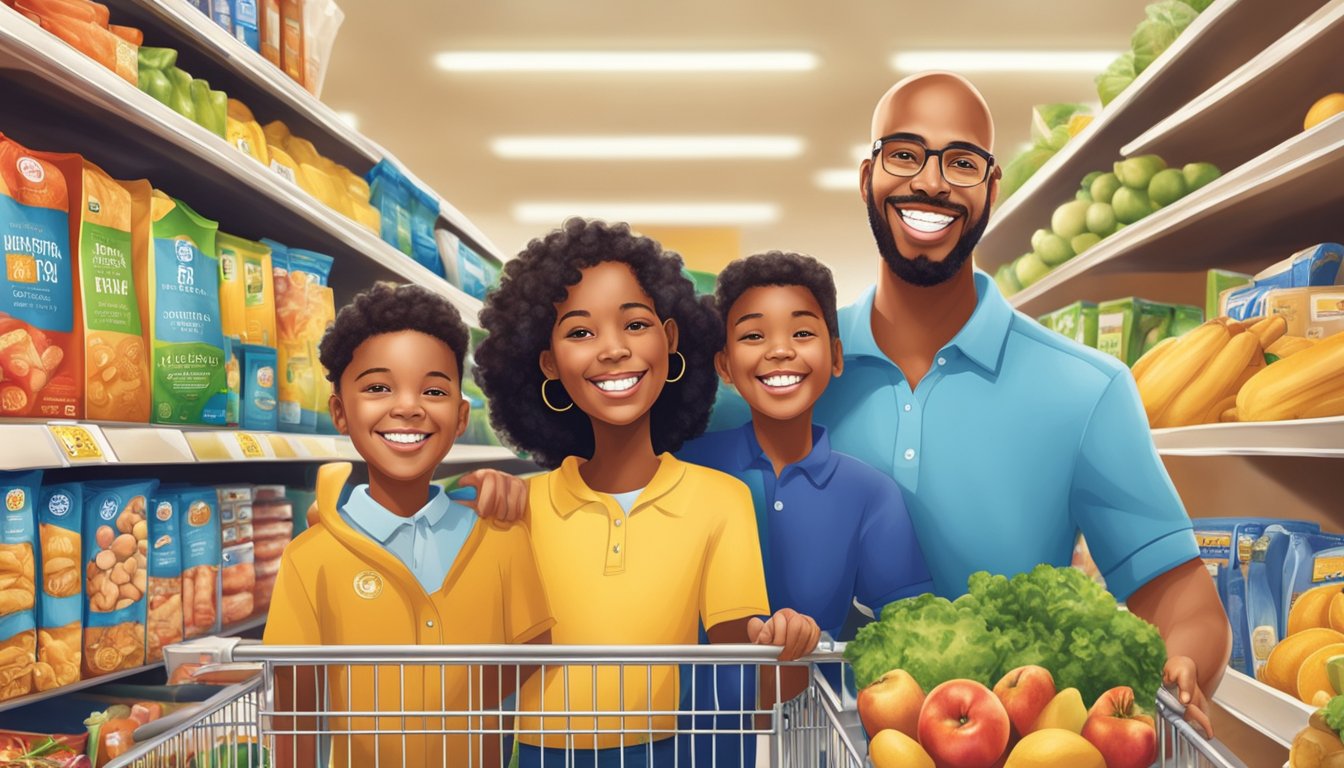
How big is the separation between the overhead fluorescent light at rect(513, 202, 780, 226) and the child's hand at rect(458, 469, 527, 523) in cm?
811

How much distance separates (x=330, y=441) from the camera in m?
2.47

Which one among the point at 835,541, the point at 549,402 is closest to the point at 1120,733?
the point at 835,541

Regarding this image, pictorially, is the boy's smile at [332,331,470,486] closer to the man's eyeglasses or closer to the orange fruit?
the man's eyeglasses

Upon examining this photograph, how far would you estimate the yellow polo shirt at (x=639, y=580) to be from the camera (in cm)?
122

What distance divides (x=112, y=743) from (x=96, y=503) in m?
0.46

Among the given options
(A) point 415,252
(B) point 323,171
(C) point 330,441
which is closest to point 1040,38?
(A) point 415,252

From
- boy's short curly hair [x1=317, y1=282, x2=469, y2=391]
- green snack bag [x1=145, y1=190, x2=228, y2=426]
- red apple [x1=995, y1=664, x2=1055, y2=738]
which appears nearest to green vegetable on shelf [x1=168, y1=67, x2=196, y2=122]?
green snack bag [x1=145, y1=190, x2=228, y2=426]

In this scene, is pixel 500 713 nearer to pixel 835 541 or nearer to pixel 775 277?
pixel 835 541

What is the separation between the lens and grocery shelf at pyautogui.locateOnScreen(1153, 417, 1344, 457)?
173 cm

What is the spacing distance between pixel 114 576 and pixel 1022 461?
1.68m

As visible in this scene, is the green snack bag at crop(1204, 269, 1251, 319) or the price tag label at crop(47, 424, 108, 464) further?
the green snack bag at crop(1204, 269, 1251, 319)

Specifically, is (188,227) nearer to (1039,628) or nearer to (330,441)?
(330,441)

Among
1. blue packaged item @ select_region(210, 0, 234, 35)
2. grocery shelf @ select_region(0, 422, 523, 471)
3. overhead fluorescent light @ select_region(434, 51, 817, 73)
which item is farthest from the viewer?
overhead fluorescent light @ select_region(434, 51, 817, 73)

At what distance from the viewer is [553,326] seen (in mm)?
1328
